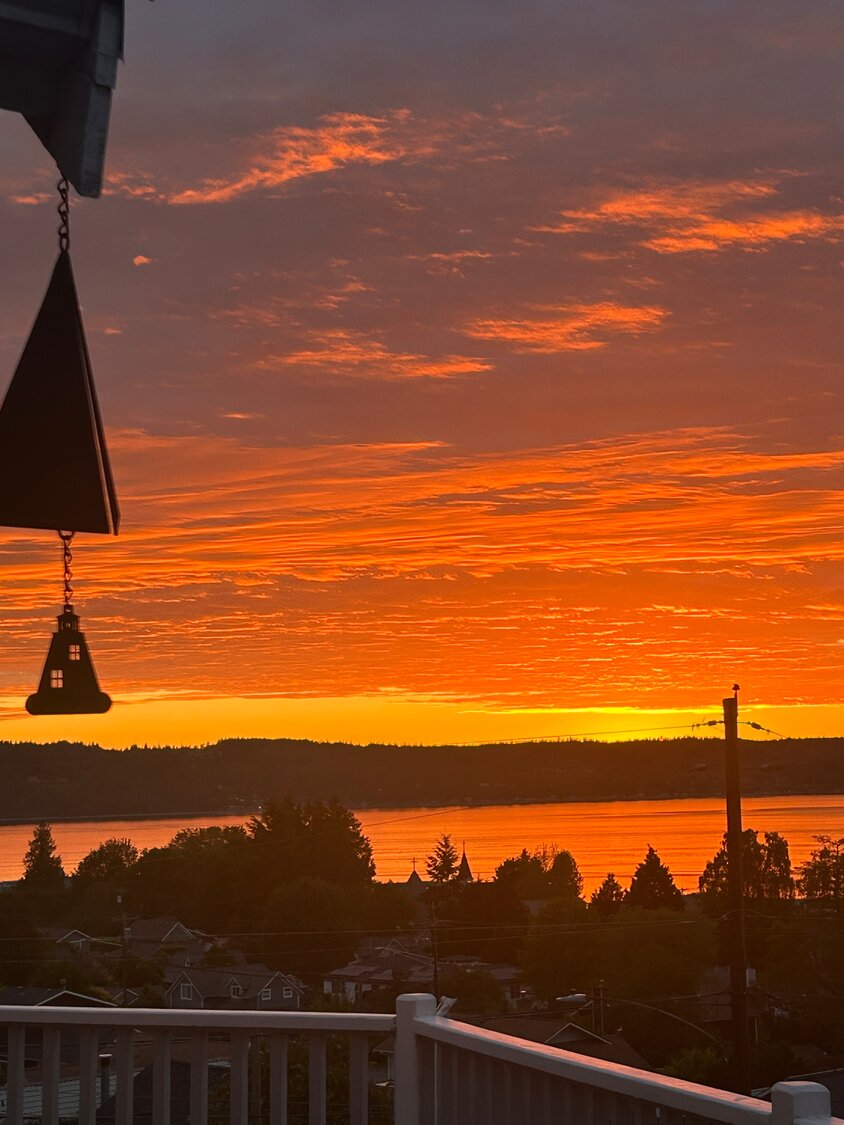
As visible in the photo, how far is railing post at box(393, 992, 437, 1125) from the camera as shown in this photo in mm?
3506

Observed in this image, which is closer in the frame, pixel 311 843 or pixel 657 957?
pixel 657 957

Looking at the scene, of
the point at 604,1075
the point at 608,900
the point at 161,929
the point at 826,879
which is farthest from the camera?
the point at 608,900

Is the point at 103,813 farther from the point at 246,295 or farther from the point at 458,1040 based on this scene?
the point at 458,1040

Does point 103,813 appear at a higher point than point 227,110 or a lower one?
lower

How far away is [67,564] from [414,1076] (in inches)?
69.3

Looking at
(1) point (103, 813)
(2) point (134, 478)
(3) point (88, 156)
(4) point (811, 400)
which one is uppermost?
(4) point (811, 400)

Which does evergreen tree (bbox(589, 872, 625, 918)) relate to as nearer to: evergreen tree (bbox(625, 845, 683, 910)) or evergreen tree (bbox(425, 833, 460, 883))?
evergreen tree (bbox(625, 845, 683, 910))

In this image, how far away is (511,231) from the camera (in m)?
13.0

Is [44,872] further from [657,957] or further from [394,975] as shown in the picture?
[657,957]

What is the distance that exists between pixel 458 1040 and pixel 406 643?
40313mm

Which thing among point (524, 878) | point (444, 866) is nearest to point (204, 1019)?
point (524, 878)

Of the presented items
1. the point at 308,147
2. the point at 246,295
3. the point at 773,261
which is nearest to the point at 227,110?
the point at 308,147

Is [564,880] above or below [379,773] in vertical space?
below

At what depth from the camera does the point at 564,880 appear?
43906 millimetres
